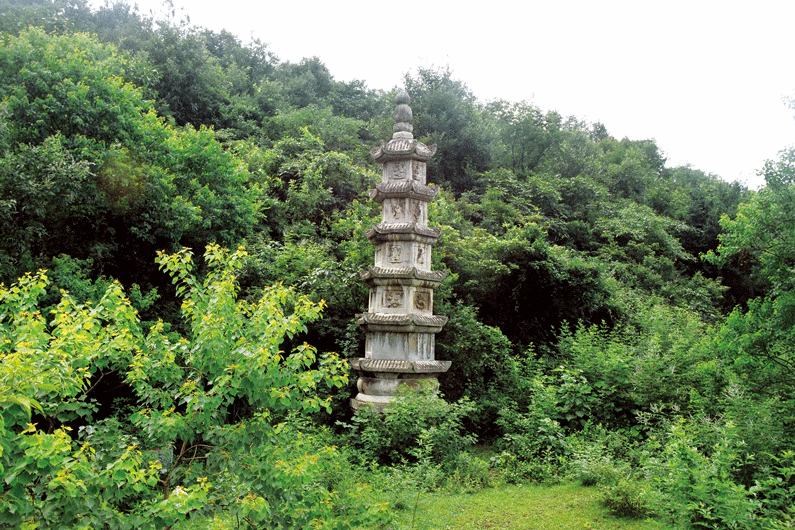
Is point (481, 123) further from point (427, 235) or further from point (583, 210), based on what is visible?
point (427, 235)

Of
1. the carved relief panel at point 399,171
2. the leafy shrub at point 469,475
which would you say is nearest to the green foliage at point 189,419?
the leafy shrub at point 469,475

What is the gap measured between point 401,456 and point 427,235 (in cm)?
409

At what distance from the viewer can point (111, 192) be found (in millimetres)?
11109

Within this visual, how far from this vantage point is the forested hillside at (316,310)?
3789 mm

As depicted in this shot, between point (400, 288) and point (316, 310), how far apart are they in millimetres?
5849

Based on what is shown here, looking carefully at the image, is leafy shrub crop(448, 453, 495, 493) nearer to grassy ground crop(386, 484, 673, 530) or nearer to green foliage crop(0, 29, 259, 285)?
grassy ground crop(386, 484, 673, 530)

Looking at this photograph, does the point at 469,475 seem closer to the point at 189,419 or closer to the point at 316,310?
the point at 316,310

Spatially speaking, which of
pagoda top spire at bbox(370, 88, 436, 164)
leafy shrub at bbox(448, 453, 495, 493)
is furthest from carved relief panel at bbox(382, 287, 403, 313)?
leafy shrub at bbox(448, 453, 495, 493)

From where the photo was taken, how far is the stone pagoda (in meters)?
9.62

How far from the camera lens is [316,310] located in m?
4.14

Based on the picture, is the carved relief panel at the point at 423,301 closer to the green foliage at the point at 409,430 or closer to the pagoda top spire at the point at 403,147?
the green foliage at the point at 409,430

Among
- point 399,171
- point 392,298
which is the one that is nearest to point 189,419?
point 392,298

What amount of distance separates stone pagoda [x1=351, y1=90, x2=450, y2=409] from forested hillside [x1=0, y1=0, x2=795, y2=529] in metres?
0.88

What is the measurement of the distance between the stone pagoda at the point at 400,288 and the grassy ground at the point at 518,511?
8.68 feet
